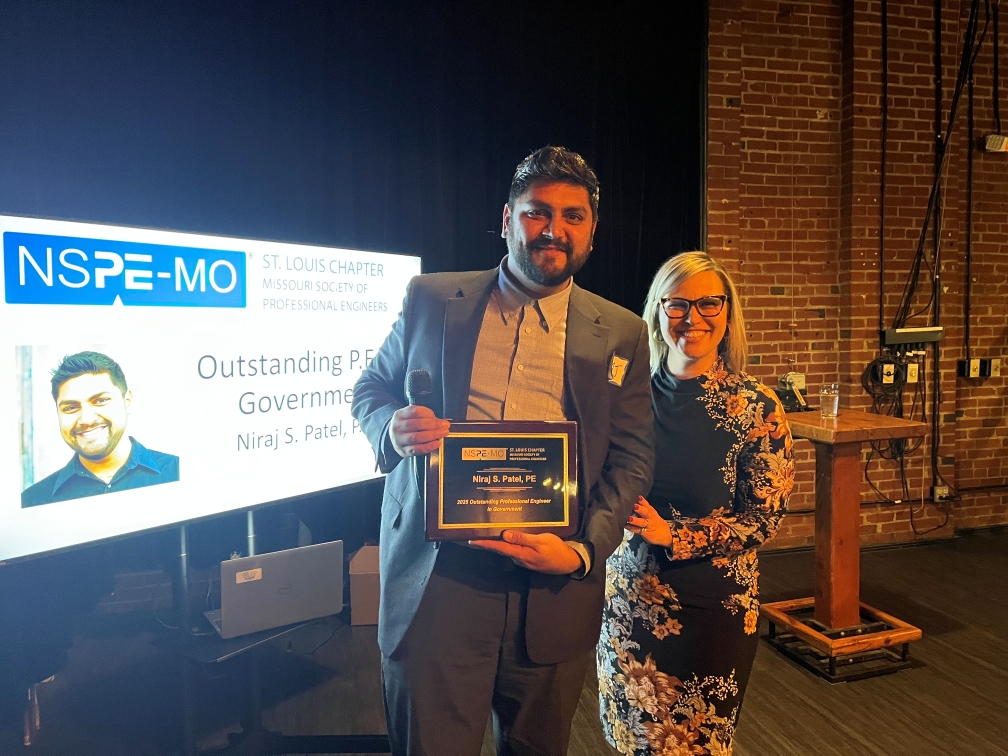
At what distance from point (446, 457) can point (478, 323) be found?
0.91 ft

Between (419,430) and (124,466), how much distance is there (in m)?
1.11

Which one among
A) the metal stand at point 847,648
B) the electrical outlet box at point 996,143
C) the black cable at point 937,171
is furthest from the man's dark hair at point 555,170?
the electrical outlet box at point 996,143

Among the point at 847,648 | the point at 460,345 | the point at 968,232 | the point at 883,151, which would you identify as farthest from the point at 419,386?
the point at 968,232

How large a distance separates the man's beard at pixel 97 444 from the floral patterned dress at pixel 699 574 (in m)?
1.38

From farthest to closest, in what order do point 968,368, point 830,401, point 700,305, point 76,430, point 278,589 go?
point 968,368 → point 830,401 → point 278,589 → point 76,430 → point 700,305

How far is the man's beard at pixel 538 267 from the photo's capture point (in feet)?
3.96

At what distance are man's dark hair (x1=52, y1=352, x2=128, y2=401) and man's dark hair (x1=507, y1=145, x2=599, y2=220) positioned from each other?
1.22 m

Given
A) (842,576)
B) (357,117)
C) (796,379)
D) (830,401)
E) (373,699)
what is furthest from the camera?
(796,379)

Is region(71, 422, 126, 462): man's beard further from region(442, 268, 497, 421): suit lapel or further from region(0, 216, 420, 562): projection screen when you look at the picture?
region(442, 268, 497, 421): suit lapel

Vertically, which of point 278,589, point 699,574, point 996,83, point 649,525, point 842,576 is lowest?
point 842,576

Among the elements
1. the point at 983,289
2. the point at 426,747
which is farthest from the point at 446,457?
the point at 983,289

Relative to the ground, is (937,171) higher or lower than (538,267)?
higher

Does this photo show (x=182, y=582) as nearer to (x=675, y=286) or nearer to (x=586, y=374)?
(x=586, y=374)

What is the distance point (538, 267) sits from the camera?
1.22m
